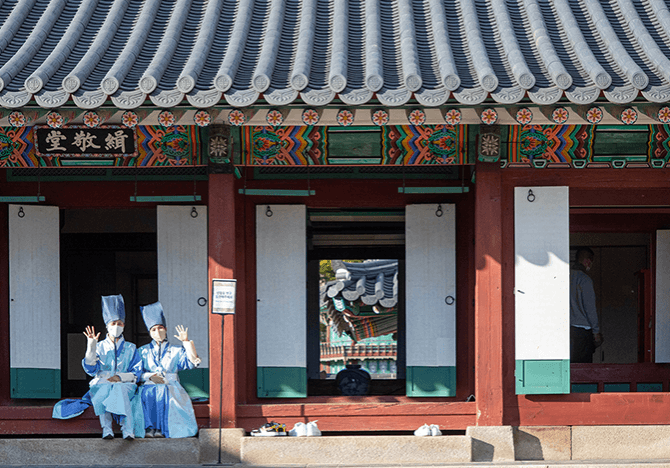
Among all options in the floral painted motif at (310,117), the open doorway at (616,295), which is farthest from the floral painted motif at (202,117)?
the open doorway at (616,295)

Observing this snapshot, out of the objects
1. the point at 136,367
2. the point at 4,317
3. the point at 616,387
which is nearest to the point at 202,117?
the point at 136,367

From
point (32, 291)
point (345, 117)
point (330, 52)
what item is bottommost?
point (32, 291)

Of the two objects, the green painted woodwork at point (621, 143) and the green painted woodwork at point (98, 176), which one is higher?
the green painted woodwork at point (621, 143)

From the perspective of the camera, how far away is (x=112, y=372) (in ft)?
24.3

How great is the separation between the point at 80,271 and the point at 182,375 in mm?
5192

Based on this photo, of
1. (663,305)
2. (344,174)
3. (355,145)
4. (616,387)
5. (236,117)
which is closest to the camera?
(236,117)

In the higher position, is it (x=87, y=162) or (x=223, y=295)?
(x=87, y=162)

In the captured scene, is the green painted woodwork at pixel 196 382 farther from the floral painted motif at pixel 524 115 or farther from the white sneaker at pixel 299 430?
the floral painted motif at pixel 524 115

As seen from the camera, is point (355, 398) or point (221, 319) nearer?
point (221, 319)

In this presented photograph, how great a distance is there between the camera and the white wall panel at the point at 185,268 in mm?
8172

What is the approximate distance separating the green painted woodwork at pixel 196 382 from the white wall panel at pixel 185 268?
0.45ft

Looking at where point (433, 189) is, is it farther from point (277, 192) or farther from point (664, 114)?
point (664, 114)

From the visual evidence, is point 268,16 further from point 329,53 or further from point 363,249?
point 363,249

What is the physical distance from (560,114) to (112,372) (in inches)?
177
